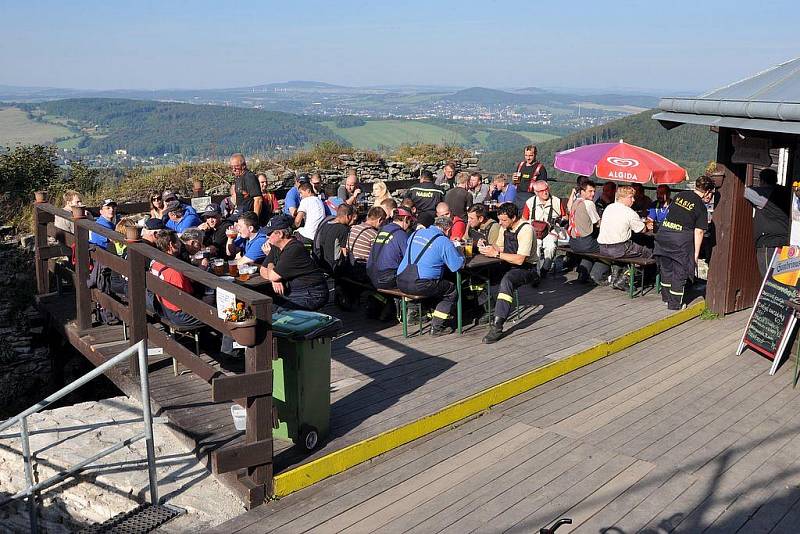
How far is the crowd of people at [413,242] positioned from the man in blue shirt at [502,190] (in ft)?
3.62

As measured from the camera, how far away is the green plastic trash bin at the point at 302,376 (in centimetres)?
516

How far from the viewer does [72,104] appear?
91312 mm

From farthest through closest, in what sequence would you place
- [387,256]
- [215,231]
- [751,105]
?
[215,231] < [387,256] < [751,105]

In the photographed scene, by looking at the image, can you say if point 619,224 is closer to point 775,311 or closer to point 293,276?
point 775,311

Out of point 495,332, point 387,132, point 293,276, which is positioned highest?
point 293,276

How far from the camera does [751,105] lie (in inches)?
272

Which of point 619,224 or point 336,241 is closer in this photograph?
point 336,241

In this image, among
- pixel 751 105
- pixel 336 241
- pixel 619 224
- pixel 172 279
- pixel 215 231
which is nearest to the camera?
pixel 172 279

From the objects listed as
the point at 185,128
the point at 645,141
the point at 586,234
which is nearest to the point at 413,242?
the point at 586,234

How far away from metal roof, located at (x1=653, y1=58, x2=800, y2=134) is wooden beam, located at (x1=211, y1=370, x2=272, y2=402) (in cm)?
460

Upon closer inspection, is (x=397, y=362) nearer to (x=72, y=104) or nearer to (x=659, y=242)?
(x=659, y=242)

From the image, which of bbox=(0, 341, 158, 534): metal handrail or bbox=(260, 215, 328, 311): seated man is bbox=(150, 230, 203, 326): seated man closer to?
bbox=(260, 215, 328, 311): seated man

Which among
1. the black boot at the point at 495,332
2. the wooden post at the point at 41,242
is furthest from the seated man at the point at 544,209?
the wooden post at the point at 41,242

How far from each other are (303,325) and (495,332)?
9.71 feet
